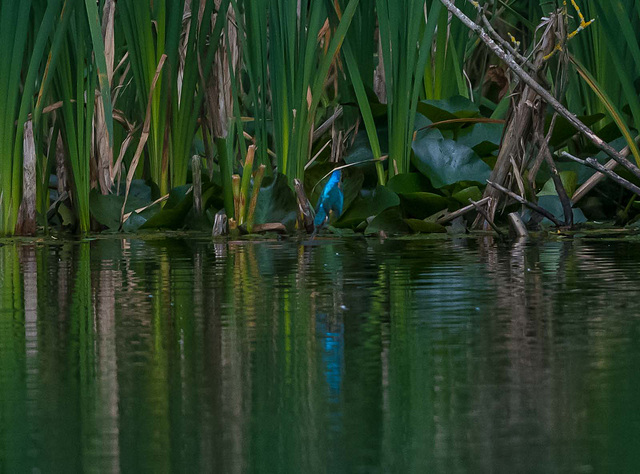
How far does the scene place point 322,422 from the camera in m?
1.37

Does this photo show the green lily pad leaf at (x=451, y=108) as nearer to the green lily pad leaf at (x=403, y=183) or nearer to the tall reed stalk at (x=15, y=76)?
the green lily pad leaf at (x=403, y=183)

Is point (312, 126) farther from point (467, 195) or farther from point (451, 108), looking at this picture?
point (467, 195)

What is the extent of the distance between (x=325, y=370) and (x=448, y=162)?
339 centimetres

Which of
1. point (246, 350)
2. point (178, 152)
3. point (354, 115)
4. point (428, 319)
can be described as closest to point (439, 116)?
point (354, 115)

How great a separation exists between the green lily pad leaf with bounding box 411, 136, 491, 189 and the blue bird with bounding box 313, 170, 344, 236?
0.44m

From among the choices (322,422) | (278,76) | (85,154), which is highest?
(278,76)

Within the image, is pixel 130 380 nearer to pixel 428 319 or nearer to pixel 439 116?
pixel 428 319

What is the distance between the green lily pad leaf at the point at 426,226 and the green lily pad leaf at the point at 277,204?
0.51 metres

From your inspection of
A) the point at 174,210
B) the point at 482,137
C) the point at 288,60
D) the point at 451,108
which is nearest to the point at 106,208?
the point at 174,210

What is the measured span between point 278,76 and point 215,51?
60cm

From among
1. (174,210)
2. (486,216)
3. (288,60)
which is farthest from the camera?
(174,210)

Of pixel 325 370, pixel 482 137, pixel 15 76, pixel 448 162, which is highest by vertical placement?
pixel 15 76

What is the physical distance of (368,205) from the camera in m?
4.88

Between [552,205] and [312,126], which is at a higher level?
[312,126]
